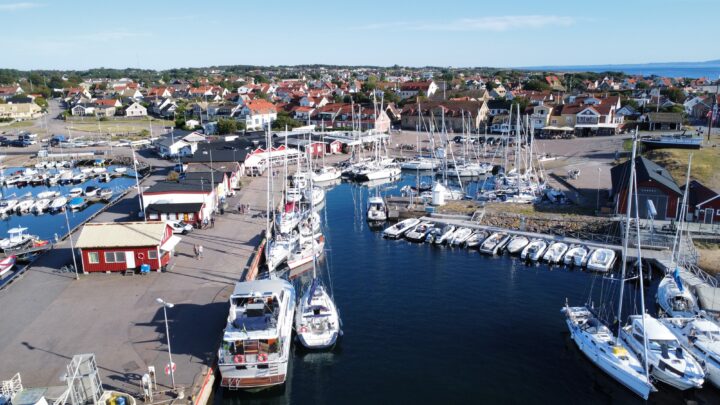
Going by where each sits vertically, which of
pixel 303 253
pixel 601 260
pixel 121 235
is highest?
pixel 121 235

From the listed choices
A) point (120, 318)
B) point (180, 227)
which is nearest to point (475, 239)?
point (180, 227)

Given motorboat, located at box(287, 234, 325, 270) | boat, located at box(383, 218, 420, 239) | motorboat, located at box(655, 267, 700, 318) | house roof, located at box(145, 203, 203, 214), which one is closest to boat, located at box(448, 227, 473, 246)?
boat, located at box(383, 218, 420, 239)

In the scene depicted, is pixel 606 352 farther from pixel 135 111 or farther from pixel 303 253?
pixel 135 111

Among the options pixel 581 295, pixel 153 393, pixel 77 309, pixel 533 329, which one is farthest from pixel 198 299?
pixel 581 295

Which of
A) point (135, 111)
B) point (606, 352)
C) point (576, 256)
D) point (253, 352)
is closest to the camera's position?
point (253, 352)

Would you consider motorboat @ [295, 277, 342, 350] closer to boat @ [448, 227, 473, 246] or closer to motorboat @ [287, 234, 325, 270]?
motorboat @ [287, 234, 325, 270]

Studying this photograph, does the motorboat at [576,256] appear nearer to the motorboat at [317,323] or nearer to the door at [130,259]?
the motorboat at [317,323]
